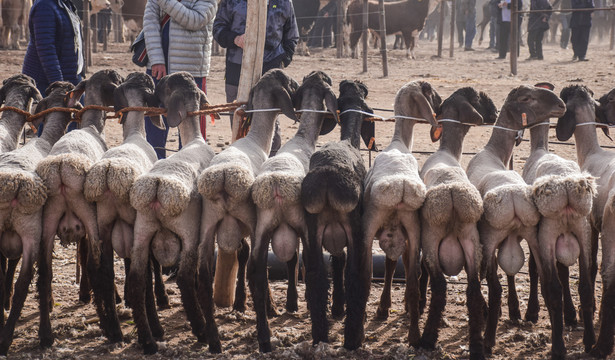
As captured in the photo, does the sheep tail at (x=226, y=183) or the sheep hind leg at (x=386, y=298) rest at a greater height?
the sheep tail at (x=226, y=183)

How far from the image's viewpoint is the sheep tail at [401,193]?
490cm

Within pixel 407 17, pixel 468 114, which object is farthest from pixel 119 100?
pixel 407 17

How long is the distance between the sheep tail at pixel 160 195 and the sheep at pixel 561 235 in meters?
2.33

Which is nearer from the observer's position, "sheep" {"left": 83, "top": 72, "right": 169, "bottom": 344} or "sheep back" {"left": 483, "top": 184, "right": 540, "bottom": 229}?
"sheep back" {"left": 483, "top": 184, "right": 540, "bottom": 229}

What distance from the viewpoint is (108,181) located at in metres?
5.04

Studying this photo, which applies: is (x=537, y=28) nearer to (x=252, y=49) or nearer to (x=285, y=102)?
(x=252, y=49)

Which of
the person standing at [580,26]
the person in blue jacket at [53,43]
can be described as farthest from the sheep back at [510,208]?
the person standing at [580,26]

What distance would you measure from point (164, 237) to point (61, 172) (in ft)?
2.73

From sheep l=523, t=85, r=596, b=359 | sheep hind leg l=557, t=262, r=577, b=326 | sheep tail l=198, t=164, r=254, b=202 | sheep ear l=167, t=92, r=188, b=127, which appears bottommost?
sheep hind leg l=557, t=262, r=577, b=326

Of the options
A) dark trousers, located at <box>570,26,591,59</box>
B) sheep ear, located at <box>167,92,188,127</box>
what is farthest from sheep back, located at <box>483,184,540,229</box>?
dark trousers, located at <box>570,26,591,59</box>

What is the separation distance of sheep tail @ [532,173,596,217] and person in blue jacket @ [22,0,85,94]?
16.8 feet

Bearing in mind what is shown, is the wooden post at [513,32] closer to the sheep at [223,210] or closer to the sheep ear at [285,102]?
the sheep ear at [285,102]

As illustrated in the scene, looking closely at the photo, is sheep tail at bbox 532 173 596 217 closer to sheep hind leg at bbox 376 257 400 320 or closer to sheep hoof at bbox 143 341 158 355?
sheep hind leg at bbox 376 257 400 320

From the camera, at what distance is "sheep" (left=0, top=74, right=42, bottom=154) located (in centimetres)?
625
